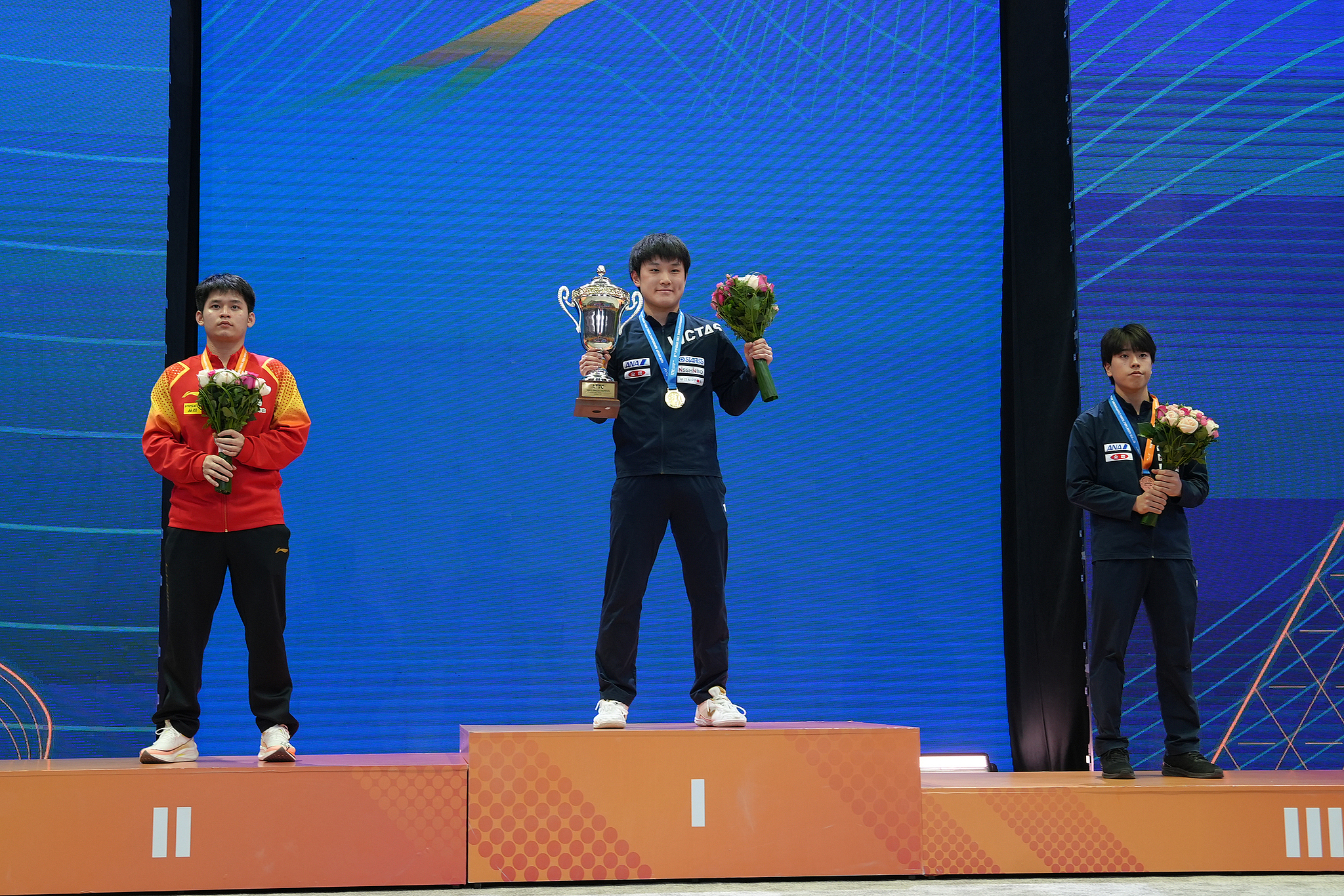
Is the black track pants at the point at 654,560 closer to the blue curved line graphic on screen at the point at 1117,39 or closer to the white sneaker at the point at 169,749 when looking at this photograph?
the white sneaker at the point at 169,749

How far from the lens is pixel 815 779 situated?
3.38 m

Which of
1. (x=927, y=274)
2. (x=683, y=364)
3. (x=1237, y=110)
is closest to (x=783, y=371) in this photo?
(x=927, y=274)

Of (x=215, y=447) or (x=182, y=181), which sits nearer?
(x=215, y=447)

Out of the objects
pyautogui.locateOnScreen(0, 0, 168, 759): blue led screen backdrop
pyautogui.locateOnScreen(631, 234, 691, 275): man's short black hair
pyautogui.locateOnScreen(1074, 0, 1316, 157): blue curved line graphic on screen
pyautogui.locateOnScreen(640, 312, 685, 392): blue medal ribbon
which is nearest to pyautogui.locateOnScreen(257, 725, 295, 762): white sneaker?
pyautogui.locateOnScreen(0, 0, 168, 759): blue led screen backdrop

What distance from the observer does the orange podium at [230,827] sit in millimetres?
3084

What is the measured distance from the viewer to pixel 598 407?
3676mm

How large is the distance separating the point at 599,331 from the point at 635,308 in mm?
301

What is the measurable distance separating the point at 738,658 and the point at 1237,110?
340 cm

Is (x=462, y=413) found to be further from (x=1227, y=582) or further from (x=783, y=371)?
(x=1227, y=582)

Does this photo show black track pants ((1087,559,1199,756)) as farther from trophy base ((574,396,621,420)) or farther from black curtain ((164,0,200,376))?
black curtain ((164,0,200,376))

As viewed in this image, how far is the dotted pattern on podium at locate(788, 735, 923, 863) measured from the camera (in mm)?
3385

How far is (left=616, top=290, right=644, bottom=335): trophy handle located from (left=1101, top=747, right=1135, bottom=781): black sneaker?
90.4 inches

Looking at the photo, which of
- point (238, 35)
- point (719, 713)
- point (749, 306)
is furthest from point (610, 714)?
point (238, 35)

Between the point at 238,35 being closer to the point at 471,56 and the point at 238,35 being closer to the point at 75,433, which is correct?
the point at 471,56
